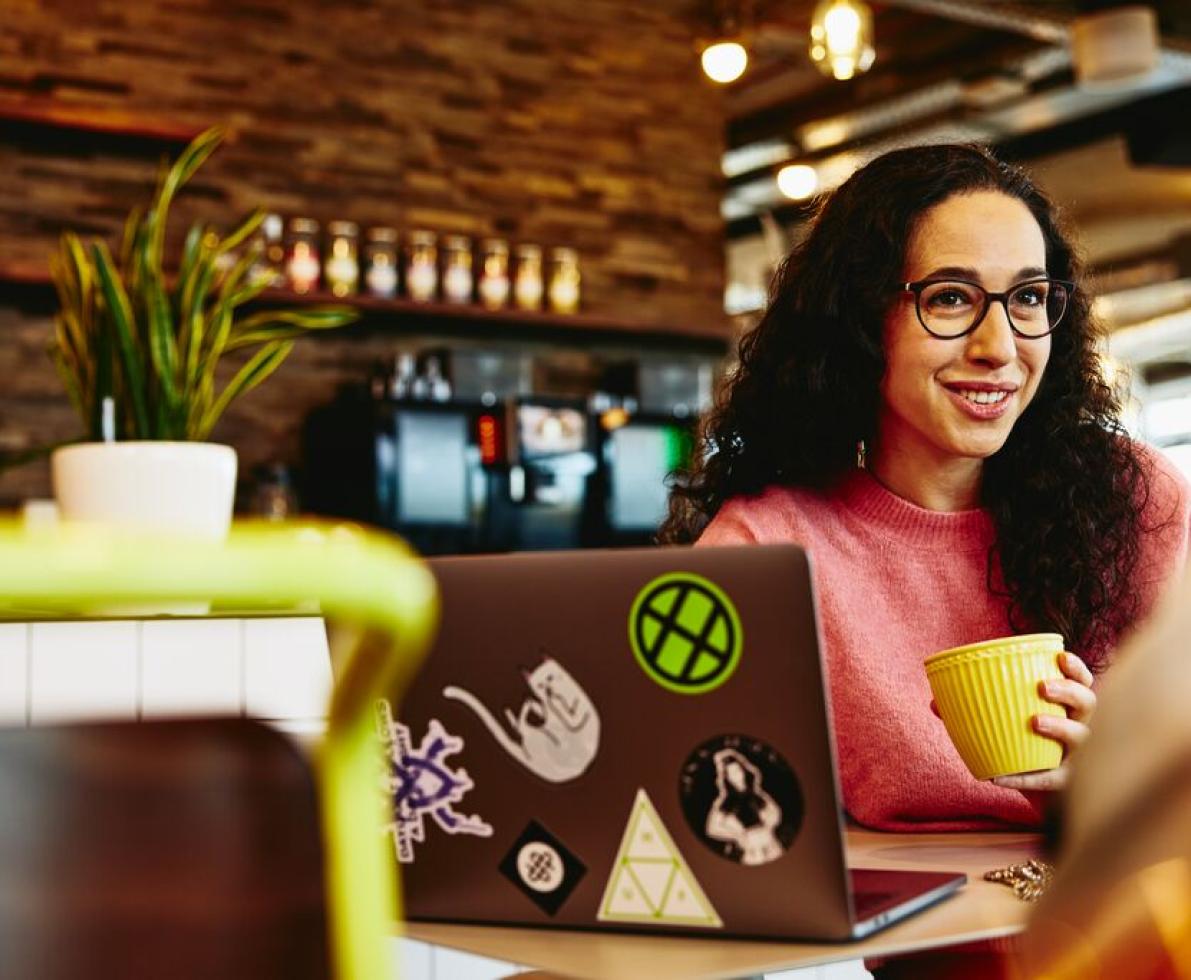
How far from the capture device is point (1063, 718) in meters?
1.19

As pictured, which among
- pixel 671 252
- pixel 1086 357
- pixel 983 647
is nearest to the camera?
pixel 983 647

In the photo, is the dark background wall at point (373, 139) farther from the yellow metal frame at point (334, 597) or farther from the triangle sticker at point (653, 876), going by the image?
the yellow metal frame at point (334, 597)

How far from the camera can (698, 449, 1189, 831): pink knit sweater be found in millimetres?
1531

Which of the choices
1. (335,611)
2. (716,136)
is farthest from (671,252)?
(335,611)

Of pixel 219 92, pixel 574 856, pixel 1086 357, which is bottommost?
pixel 574 856

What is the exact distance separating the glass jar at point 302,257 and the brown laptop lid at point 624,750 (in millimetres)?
4017

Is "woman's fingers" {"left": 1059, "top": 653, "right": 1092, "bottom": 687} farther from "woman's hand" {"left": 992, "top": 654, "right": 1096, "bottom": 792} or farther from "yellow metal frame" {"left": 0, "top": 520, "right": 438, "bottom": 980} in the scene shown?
"yellow metal frame" {"left": 0, "top": 520, "right": 438, "bottom": 980}

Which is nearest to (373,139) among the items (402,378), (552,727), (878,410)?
(402,378)

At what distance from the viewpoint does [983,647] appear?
119 centimetres

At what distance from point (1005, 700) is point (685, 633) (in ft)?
1.26

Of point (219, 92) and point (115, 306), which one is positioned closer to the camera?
point (115, 306)

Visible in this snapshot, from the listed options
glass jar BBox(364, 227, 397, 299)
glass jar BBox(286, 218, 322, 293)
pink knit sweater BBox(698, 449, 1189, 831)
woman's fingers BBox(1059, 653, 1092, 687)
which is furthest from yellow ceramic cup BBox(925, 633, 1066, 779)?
glass jar BBox(364, 227, 397, 299)

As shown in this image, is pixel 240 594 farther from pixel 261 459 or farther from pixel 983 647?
pixel 261 459

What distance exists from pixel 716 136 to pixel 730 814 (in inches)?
218
